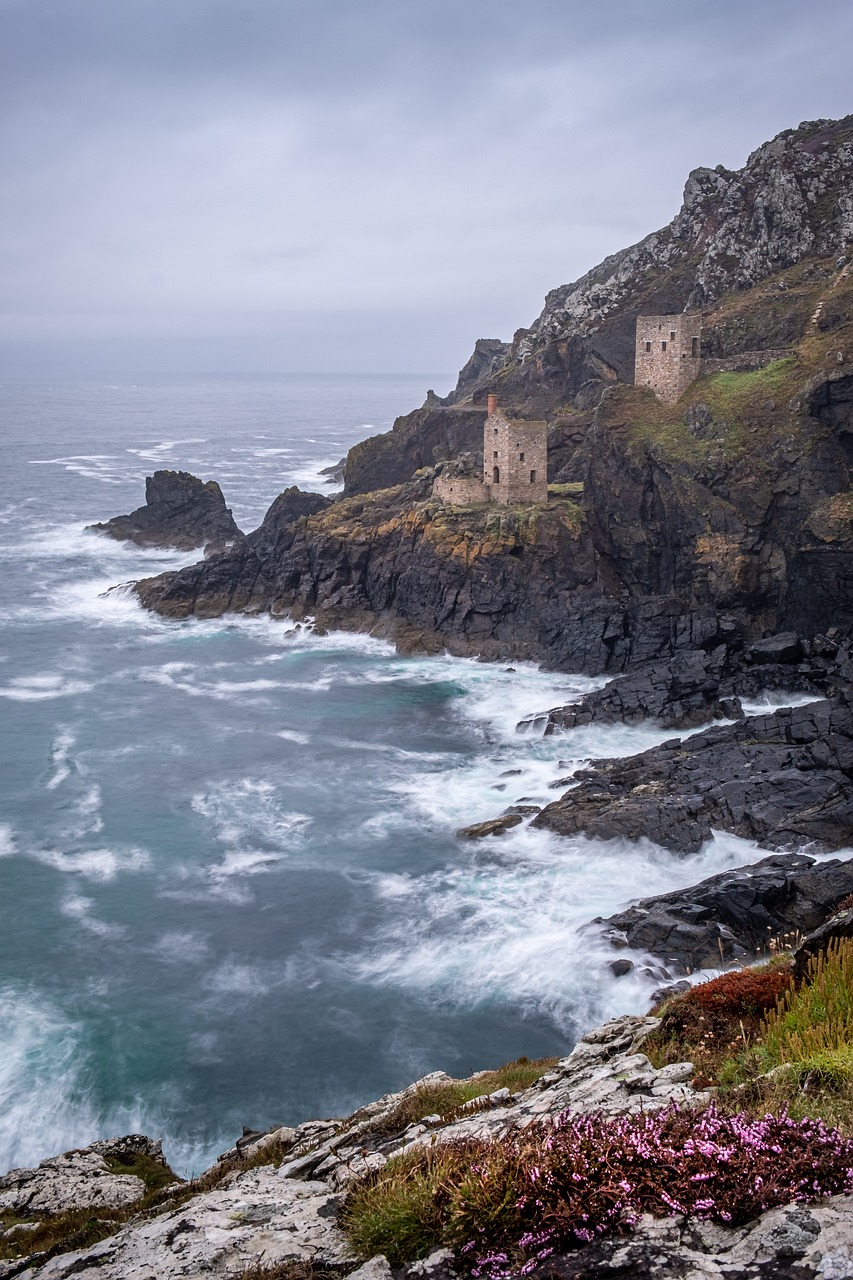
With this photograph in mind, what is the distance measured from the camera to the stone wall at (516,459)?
5722 cm

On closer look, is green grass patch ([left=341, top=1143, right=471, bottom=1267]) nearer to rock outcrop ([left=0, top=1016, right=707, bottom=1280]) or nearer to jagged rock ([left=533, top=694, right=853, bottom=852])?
rock outcrop ([left=0, top=1016, right=707, bottom=1280])

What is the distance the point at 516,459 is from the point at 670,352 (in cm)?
1110

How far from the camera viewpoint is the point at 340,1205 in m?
7.89

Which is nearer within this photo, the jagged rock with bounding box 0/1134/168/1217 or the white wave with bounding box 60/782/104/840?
the jagged rock with bounding box 0/1134/168/1217

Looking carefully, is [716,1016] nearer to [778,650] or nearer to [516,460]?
[778,650]

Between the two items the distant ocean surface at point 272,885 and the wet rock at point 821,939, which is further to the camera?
the distant ocean surface at point 272,885

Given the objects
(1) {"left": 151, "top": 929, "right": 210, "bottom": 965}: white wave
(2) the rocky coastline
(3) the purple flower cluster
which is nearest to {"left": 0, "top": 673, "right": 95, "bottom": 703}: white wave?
(2) the rocky coastline

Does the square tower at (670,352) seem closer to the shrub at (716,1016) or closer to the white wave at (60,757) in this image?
the white wave at (60,757)

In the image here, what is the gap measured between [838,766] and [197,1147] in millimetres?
22087

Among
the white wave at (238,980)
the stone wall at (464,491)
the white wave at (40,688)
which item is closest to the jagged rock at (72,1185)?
the white wave at (238,980)

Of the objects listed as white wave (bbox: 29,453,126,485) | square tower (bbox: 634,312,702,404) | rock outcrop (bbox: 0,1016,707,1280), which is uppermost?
square tower (bbox: 634,312,702,404)

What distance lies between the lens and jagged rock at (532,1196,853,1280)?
16.6 feet

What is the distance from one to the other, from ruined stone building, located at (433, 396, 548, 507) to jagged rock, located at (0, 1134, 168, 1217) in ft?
154

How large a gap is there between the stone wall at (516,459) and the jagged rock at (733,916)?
35253mm
